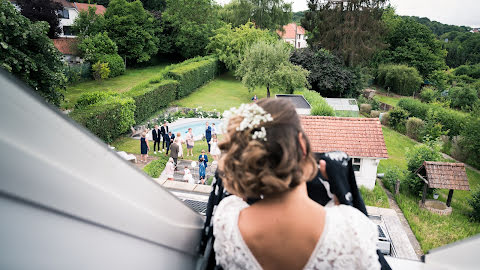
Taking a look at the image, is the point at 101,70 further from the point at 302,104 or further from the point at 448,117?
the point at 448,117

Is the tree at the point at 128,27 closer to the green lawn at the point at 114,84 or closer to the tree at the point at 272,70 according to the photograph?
the green lawn at the point at 114,84

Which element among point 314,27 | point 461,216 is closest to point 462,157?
point 461,216

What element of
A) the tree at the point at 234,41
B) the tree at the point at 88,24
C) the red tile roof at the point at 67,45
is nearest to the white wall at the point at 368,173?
the tree at the point at 234,41

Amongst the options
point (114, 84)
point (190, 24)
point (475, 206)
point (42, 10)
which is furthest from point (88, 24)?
point (475, 206)

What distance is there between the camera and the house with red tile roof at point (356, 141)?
1030cm

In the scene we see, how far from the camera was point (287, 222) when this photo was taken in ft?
3.43

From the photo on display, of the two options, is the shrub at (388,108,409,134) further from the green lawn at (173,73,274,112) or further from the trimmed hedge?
the trimmed hedge

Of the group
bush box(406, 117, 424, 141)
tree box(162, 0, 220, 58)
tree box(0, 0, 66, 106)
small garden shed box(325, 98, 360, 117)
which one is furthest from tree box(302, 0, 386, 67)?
tree box(0, 0, 66, 106)

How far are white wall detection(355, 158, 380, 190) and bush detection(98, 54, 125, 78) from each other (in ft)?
66.5

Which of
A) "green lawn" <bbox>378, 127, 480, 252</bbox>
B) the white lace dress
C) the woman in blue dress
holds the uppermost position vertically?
the white lace dress

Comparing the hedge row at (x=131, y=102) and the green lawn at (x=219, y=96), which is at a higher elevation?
the hedge row at (x=131, y=102)

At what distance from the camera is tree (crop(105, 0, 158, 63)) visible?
2548 cm

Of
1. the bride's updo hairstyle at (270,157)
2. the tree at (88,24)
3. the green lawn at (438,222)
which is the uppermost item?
the tree at (88,24)

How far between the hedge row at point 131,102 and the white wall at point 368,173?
375 inches
